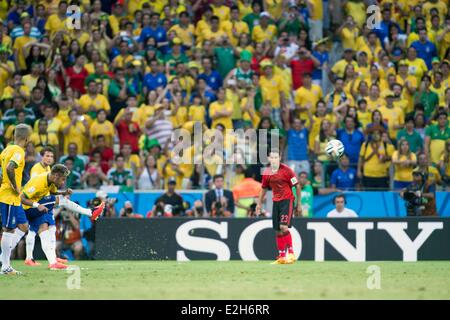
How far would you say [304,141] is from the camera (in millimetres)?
21953

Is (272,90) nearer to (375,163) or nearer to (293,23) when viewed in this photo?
(293,23)

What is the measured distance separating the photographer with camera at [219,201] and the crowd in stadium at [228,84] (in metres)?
0.70

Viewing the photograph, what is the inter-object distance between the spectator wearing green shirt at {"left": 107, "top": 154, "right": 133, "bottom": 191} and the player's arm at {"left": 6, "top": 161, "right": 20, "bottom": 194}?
21.6 ft

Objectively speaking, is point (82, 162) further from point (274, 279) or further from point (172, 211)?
point (274, 279)

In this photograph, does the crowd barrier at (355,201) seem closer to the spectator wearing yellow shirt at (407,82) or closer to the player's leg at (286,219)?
the spectator wearing yellow shirt at (407,82)

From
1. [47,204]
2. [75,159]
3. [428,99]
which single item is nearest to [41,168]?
[47,204]

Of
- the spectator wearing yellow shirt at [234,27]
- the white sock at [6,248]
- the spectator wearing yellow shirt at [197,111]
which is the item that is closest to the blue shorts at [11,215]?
the white sock at [6,248]

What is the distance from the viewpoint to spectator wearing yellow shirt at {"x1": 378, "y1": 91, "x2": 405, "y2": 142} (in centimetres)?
2255

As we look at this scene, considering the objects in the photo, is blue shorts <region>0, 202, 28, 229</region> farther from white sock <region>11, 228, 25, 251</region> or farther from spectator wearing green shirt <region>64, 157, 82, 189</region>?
spectator wearing green shirt <region>64, 157, 82, 189</region>

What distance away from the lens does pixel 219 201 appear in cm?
2047

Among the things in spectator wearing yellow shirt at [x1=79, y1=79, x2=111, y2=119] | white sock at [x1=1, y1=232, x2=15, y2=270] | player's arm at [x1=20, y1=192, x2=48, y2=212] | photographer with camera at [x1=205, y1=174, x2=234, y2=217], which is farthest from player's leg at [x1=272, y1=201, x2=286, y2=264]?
spectator wearing yellow shirt at [x1=79, y1=79, x2=111, y2=119]

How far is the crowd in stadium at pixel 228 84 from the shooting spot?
21594 millimetres

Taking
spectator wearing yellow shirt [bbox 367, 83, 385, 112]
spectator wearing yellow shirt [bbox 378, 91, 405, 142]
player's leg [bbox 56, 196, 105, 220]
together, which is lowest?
player's leg [bbox 56, 196, 105, 220]

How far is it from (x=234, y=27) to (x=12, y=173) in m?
11.3
